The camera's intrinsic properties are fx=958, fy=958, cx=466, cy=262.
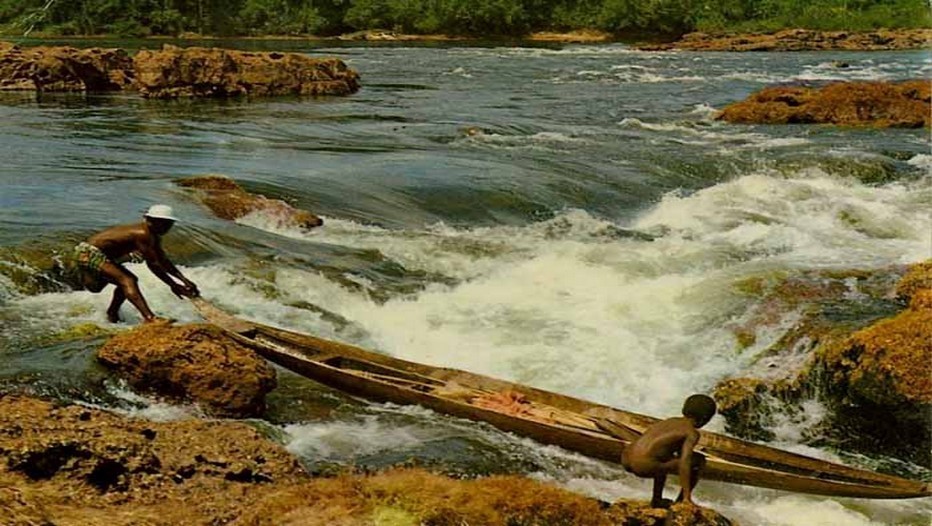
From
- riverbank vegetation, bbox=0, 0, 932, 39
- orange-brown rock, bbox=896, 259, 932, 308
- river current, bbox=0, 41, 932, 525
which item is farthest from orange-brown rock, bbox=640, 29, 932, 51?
orange-brown rock, bbox=896, 259, 932, 308

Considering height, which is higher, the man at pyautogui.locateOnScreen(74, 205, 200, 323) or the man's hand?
the man at pyautogui.locateOnScreen(74, 205, 200, 323)

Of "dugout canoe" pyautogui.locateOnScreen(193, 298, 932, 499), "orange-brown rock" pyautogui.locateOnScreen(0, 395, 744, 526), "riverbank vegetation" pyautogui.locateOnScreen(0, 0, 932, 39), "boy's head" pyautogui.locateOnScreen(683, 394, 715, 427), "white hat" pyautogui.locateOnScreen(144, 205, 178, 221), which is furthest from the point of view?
"riverbank vegetation" pyautogui.locateOnScreen(0, 0, 932, 39)

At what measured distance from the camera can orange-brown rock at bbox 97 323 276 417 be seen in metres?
7.24

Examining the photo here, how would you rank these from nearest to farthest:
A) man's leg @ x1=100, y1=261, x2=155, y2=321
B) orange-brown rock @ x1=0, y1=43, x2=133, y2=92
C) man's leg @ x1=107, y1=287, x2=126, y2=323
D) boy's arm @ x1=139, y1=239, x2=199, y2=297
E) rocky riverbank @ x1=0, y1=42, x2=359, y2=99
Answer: man's leg @ x1=100, y1=261, x2=155, y2=321 → boy's arm @ x1=139, y1=239, x2=199, y2=297 → man's leg @ x1=107, y1=287, x2=126, y2=323 → rocky riverbank @ x1=0, y1=42, x2=359, y2=99 → orange-brown rock @ x1=0, y1=43, x2=133, y2=92

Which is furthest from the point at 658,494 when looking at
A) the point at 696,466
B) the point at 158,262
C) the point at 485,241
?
the point at 485,241

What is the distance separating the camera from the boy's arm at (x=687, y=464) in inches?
211

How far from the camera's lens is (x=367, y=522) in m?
4.61

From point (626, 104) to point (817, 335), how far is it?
20.8m

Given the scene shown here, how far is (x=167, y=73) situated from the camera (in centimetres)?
2931

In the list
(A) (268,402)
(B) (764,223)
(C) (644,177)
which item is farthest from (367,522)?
(C) (644,177)

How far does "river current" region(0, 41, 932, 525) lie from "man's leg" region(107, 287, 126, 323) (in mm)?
126

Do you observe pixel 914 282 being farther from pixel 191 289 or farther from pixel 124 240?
pixel 124 240

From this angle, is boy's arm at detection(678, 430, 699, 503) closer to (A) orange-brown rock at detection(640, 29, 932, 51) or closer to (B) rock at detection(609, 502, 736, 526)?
(B) rock at detection(609, 502, 736, 526)

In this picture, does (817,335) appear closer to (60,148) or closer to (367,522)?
(367,522)
